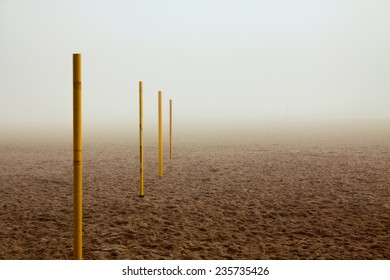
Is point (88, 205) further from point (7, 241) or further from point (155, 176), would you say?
point (155, 176)

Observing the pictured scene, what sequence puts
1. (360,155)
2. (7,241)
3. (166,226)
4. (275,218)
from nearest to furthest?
(7,241) → (166,226) → (275,218) → (360,155)

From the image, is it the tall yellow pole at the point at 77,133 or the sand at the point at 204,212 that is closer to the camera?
the tall yellow pole at the point at 77,133

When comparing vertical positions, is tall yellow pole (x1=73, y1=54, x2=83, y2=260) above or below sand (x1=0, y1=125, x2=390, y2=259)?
above

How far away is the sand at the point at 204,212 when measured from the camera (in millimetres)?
5555

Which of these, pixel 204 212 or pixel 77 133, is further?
pixel 204 212

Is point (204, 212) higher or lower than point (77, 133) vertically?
lower

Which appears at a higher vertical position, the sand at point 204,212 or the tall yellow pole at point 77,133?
the tall yellow pole at point 77,133

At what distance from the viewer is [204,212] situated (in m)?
7.54

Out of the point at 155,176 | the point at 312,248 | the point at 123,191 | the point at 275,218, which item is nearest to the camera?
the point at 312,248

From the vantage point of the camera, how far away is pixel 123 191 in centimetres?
955

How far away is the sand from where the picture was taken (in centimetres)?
555

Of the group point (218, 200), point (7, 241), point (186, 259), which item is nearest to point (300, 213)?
point (218, 200)

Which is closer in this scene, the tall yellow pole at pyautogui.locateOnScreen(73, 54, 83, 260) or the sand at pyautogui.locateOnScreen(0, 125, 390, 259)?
the tall yellow pole at pyautogui.locateOnScreen(73, 54, 83, 260)

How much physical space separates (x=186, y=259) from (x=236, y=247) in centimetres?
77
